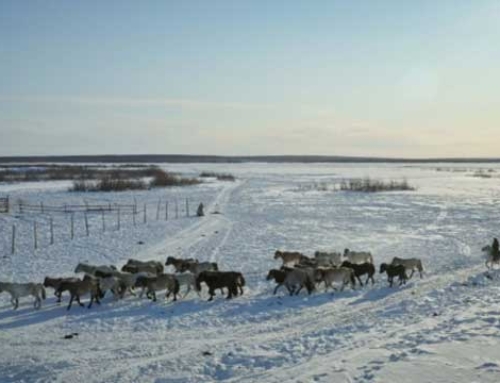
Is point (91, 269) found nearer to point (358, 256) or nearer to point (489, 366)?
point (358, 256)

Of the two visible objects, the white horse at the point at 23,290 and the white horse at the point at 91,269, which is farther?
the white horse at the point at 91,269

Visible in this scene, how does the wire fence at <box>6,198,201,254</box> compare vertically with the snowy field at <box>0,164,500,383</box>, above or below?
below

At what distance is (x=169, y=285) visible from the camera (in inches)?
675

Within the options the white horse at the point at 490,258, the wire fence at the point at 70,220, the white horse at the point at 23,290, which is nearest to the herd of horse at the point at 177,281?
the white horse at the point at 23,290

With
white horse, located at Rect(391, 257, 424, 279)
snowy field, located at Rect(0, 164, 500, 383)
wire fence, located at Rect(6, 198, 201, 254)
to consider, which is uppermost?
white horse, located at Rect(391, 257, 424, 279)

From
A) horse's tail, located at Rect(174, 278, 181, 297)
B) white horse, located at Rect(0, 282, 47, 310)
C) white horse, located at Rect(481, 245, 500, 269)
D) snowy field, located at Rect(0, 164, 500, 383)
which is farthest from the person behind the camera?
white horse, located at Rect(481, 245, 500, 269)

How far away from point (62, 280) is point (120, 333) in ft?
15.3

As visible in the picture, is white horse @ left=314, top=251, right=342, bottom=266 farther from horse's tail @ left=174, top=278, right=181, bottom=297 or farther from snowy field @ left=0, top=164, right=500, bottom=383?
horse's tail @ left=174, top=278, right=181, bottom=297

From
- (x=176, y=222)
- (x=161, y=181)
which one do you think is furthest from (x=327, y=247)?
(x=161, y=181)

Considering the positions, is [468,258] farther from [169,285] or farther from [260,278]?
[169,285]

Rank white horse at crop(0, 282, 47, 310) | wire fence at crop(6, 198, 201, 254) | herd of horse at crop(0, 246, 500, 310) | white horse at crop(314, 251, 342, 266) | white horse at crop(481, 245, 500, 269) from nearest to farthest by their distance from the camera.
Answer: white horse at crop(0, 282, 47, 310), herd of horse at crop(0, 246, 500, 310), white horse at crop(314, 251, 342, 266), white horse at crop(481, 245, 500, 269), wire fence at crop(6, 198, 201, 254)

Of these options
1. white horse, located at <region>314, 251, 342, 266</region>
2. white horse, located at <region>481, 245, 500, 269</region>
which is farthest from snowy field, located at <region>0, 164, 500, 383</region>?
white horse, located at <region>314, 251, 342, 266</region>

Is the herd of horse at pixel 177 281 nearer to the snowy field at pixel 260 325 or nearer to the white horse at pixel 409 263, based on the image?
the white horse at pixel 409 263

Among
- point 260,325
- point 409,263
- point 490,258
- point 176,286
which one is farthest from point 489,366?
point 490,258
